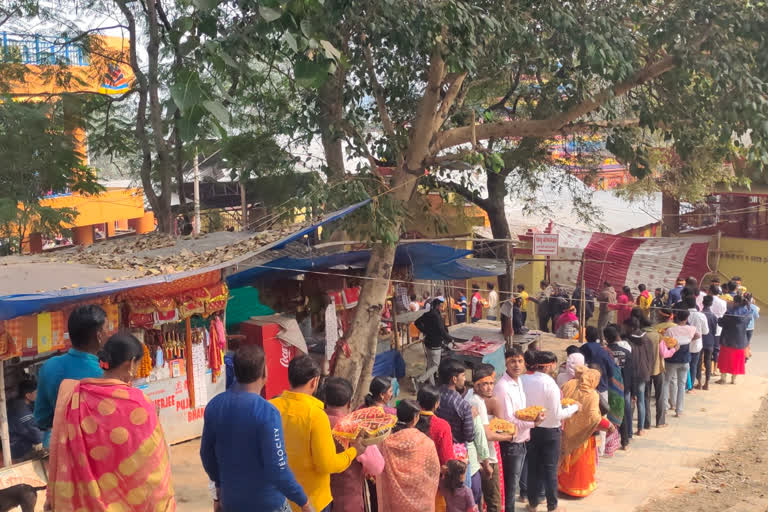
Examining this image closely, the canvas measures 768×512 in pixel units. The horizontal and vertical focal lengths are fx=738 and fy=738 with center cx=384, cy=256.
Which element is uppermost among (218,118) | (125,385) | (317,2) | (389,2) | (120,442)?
(389,2)

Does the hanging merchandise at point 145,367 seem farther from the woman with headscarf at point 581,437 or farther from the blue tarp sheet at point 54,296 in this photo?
the woman with headscarf at point 581,437

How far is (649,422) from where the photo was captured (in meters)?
9.28

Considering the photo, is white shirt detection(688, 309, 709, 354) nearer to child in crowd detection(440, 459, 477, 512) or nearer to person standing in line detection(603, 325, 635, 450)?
person standing in line detection(603, 325, 635, 450)

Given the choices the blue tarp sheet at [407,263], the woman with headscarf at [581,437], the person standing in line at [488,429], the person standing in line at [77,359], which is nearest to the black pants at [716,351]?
the blue tarp sheet at [407,263]

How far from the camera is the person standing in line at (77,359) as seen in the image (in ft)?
11.1

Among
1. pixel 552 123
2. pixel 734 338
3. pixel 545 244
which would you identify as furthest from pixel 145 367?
pixel 734 338

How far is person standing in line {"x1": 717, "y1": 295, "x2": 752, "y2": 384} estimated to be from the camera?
1089cm

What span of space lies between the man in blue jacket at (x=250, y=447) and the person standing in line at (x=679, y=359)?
22.8 ft

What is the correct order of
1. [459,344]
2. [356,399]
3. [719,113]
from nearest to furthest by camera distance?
[719,113] < [356,399] < [459,344]

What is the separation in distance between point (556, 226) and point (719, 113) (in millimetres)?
9073

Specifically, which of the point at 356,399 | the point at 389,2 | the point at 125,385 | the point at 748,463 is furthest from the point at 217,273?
the point at 748,463

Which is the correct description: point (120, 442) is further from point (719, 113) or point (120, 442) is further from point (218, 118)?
point (719, 113)

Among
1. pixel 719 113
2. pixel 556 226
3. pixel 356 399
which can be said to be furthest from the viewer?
pixel 556 226

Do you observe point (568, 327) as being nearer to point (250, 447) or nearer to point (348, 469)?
point (348, 469)
